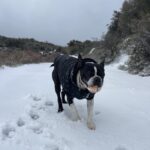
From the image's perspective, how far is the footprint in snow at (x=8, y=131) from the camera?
6098mm

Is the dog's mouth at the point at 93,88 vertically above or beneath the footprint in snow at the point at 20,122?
above

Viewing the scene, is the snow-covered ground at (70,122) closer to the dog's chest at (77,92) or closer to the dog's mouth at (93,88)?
Result: the dog's chest at (77,92)

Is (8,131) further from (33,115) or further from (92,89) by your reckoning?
(92,89)

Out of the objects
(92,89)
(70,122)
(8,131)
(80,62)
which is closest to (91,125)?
(70,122)

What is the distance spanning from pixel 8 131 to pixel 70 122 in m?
A: 1.14

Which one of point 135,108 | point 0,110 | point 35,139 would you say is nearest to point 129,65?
point 135,108

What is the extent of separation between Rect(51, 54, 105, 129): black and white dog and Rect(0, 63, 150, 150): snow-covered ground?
330mm

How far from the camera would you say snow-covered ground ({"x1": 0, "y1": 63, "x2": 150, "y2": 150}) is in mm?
6023

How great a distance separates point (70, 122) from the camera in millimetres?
6965

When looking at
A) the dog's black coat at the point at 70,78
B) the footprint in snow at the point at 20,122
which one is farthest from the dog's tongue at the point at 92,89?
the footprint in snow at the point at 20,122

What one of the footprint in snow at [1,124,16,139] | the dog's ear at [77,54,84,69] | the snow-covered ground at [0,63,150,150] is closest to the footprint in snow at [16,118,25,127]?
the snow-covered ground at [0,63,150,150]

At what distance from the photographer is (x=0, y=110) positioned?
7.54 meters

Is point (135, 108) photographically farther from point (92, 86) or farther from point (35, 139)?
point (35, 139)

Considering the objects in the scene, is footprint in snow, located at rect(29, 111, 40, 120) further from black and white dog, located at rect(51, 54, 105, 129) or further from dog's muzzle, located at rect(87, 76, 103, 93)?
A: dog's muzzle, located at rect(87, 76, 103, 93)
